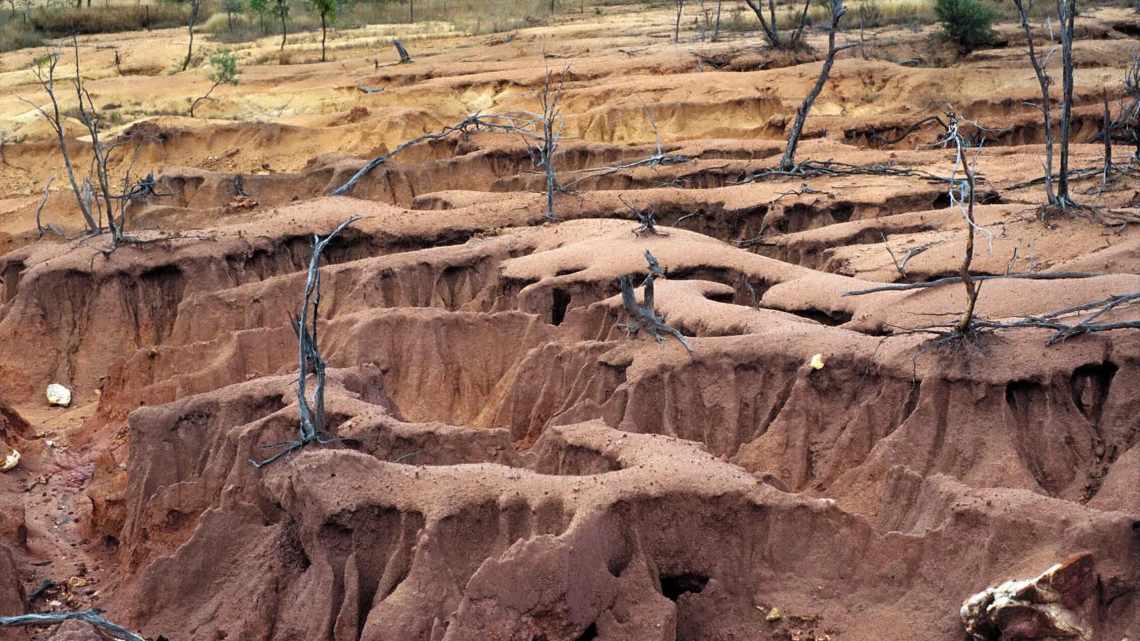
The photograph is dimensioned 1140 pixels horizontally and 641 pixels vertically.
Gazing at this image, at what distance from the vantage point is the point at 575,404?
1677 centimetres

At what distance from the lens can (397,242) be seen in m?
24.0

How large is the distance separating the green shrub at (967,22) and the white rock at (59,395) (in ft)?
90.6

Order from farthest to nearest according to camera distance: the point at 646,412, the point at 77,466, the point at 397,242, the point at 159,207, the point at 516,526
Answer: the point at 159,207
the point at 397,242
the point at 77,466
the point at 646,412
the point at 516,526

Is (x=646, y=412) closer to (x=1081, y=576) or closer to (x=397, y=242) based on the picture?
(x=1081, y=576)

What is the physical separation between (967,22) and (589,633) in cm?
3226

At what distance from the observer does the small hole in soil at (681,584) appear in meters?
11.9

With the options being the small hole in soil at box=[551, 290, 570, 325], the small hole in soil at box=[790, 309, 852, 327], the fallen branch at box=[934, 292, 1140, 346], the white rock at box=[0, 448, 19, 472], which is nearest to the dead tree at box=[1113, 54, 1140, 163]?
the small hole in soil at box=[790, 309, 852, 327]

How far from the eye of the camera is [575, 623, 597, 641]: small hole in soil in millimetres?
11125

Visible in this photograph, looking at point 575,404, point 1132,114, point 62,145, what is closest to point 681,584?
point 575,404

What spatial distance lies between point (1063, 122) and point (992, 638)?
37.2 ft

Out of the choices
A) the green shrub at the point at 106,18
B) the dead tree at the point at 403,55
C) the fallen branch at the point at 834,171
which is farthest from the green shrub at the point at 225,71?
the fallen branch at the point at 834,171

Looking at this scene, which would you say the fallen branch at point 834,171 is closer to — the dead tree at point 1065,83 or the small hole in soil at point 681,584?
the dead tree at point 1065,83

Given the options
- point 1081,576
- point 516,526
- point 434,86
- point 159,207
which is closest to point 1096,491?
point 1081,576

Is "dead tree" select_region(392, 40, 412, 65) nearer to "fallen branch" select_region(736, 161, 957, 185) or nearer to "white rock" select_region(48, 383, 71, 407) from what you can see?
"fallen branch" select_region(736, 161, 957, 185)
